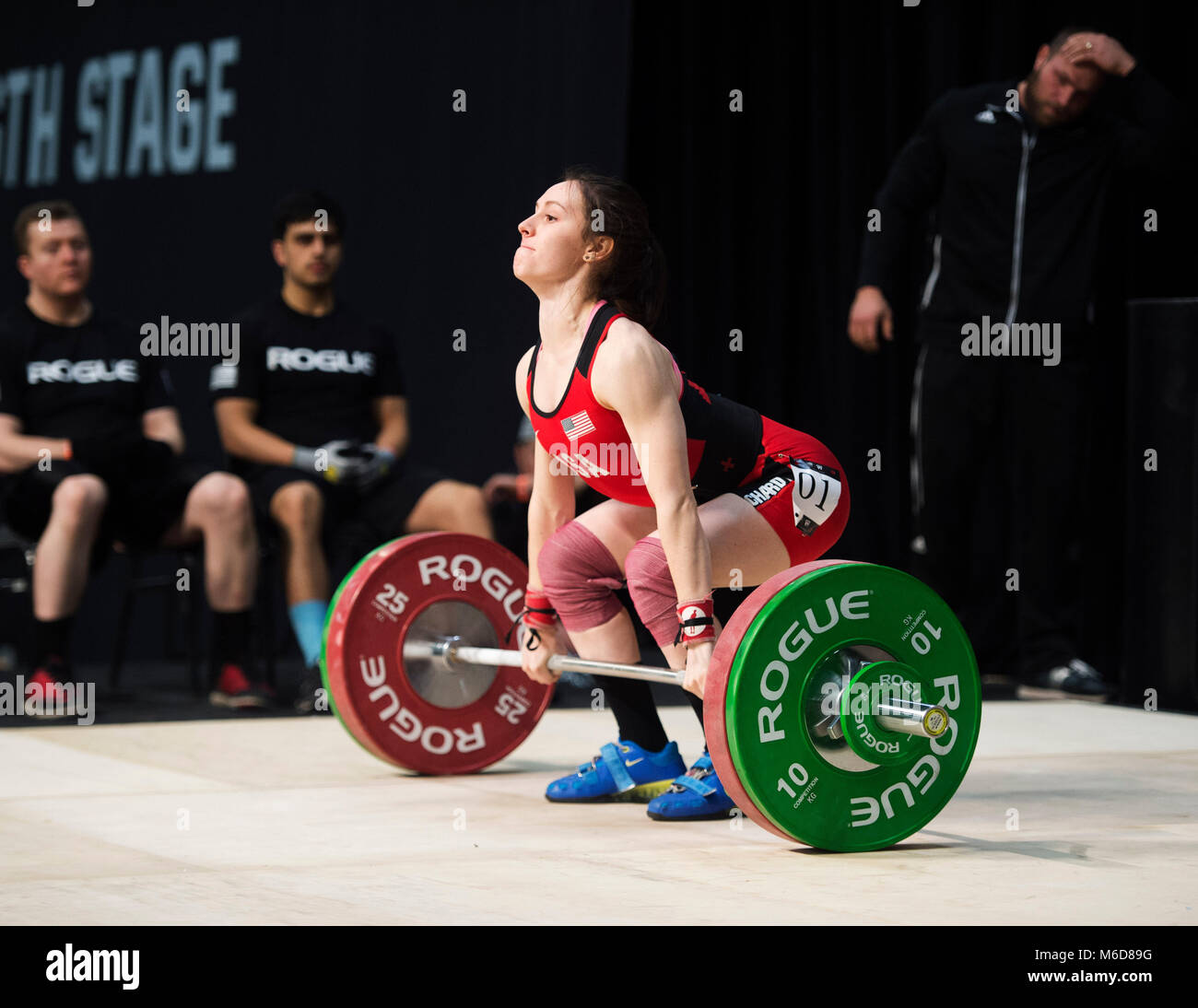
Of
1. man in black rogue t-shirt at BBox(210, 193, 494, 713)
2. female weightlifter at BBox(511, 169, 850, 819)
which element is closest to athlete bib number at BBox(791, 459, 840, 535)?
female weightlifter at BBox(511, 169, 850, 819)

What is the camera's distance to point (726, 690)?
2199mm

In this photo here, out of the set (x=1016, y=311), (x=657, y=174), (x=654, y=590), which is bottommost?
(x=654, y=590)

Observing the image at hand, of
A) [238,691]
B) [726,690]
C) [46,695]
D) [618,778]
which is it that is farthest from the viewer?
[238,691]

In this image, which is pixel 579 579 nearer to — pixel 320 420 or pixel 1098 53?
pixel 320 420

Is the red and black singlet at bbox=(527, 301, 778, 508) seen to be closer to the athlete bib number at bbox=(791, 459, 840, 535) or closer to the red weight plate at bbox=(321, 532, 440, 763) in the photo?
the athlete bib number at bbox=(791, 459, 840, 535)

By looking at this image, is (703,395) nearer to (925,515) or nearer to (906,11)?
(925,515)

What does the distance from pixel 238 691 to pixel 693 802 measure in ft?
5.85

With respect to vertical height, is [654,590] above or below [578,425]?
below

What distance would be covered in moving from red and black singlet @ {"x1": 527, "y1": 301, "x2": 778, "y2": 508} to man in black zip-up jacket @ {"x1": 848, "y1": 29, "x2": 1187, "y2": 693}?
5.73 feet

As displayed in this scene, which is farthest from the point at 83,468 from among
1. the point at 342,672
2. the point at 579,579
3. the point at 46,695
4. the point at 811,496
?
the point at 811,496

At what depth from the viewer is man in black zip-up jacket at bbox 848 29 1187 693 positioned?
14.2ft

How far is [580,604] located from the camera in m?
2.70
